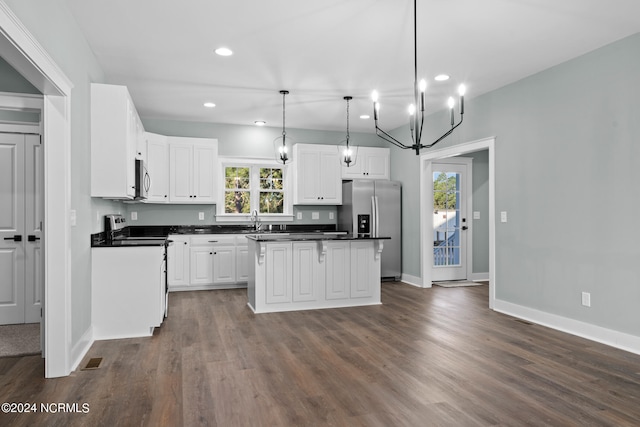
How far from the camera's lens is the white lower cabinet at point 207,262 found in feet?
21.1

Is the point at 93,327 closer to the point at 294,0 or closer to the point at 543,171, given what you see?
the point at 294,0

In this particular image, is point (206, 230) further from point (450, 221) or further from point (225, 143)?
point (450, 221)

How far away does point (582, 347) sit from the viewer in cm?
369

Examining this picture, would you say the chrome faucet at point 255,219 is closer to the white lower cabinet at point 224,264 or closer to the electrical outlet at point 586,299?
the white lower cabinet at point 224,264

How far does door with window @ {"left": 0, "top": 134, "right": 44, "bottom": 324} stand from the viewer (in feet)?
14.2

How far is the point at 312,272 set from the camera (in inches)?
204

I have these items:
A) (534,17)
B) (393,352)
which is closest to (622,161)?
(534,17)

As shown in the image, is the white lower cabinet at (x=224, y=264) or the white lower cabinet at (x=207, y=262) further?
the white lower cabinet at (x=224, y=264)

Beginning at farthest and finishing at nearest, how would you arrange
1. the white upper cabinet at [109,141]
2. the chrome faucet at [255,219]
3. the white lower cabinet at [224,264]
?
the chrome faucet at [255,219]
the white lower cabinet at [224,264]
the white upper cabinet at [109,141]

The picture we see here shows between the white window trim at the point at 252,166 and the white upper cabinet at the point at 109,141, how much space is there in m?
3.17

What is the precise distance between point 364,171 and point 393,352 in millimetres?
4392

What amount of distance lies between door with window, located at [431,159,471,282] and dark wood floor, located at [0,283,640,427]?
8.81ft

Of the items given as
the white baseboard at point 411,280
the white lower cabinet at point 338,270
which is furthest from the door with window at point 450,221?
the white lower cabinet at point 338,270

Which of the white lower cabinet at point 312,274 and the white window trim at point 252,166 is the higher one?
the white window trim at point 252,166
